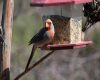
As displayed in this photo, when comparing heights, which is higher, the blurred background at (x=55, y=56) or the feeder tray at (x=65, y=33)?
the feeder tray at (x=65, y=33)

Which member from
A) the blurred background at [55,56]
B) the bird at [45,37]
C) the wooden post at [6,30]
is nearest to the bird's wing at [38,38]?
the bird at [45,37]

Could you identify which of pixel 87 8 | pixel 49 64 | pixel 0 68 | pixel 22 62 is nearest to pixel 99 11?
pixel 87 8

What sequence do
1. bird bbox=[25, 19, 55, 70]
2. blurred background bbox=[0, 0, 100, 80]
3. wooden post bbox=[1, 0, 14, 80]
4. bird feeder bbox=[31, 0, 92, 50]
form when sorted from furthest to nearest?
blurred background bbox=[0, 0, 100, 80]
bird feeder bbox=[31, 0, 92, 50]
bird bbox=[25, 19, 55, 70]
wooden post bbox=[1, 0, 14, 80]

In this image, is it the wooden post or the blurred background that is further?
the blurred background

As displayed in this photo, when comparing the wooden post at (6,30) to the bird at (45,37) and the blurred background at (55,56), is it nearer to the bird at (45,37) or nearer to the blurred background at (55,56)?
the bird at (45,37)

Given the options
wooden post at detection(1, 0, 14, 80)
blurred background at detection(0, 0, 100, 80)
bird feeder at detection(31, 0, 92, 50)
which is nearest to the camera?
wooden post at detection(1, 0, 14, 80)

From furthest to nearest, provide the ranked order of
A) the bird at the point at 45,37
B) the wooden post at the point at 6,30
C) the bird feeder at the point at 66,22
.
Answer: the bird feeder at the point at 66,22
the bird at the point at 45,37
the wooden post at the point at 6,30

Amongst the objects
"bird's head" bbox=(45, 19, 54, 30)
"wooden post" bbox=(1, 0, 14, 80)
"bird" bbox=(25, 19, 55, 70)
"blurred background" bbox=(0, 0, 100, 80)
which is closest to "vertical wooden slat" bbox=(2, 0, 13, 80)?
"wooden post" bbox=(1, 0, 14, 80)

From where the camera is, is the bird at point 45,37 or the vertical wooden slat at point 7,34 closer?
the vertical wooden slat at point 7,34

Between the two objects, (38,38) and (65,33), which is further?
(65,33)

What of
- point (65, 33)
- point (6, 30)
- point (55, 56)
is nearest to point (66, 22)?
point (65, 33)

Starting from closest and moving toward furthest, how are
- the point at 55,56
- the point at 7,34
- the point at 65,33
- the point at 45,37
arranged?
the point at 7,34 → the point at 45,37 → the point at 65,33 → the point at 55,56

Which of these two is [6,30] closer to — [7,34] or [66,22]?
[7,34]

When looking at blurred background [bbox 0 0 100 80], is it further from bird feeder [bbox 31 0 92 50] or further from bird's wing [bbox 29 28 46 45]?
bird's wing [bbox 29 28 46 45]
